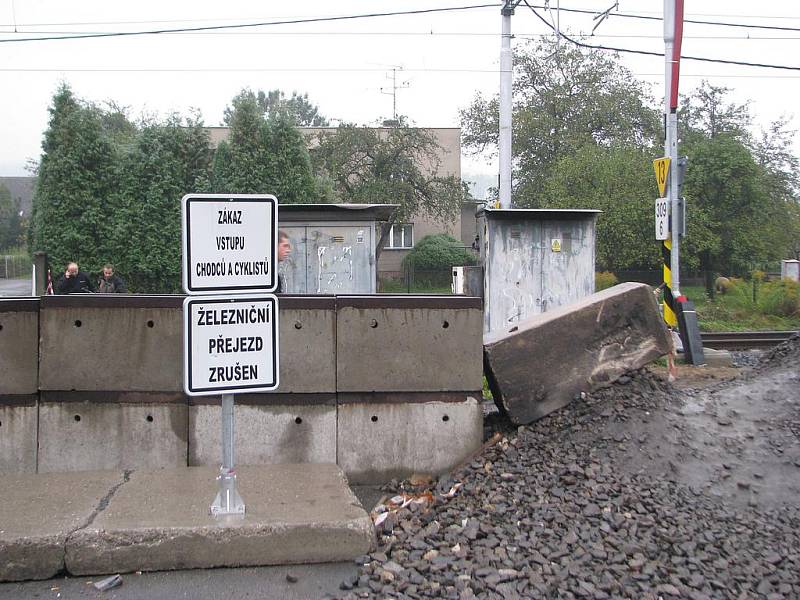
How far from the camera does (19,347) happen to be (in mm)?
6199

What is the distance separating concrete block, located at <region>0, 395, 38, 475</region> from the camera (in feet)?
20.3

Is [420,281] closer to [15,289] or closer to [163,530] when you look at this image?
[15,289]

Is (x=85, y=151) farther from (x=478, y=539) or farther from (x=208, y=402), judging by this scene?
(x=478, y=539)

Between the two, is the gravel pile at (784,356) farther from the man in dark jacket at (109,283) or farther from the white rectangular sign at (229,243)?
the man in dark jacket at (109,283)

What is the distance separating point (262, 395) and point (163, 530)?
185 centimetres

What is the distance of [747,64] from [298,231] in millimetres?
10466

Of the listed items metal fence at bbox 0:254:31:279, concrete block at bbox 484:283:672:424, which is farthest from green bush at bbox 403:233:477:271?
concrete block at bbox 484:283:672:424

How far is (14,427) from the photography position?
6.18 meters

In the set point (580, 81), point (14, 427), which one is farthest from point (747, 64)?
point (580, 81)

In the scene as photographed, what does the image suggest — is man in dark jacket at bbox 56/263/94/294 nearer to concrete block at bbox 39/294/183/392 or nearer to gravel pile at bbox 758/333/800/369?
concrete block at bbox 39/294/183/392

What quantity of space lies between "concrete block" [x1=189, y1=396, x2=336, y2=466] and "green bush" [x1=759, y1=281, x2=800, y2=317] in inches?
694

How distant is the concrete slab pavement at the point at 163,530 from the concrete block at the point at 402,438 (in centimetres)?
101

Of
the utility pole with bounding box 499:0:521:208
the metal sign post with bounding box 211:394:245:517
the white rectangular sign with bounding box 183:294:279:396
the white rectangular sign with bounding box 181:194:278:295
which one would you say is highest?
the utility pole with bounding box 499:0:521:208

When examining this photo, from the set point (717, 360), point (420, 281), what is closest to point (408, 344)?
point (717, 360)
